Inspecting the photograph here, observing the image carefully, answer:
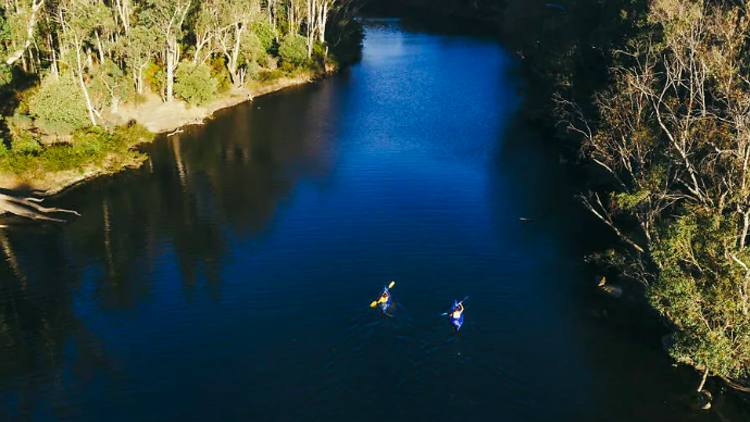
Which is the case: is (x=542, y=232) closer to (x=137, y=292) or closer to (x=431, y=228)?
(x=431, y=228)

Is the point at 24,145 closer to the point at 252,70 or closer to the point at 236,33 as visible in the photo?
the point at 236,33

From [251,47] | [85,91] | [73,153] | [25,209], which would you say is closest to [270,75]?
[251,47]

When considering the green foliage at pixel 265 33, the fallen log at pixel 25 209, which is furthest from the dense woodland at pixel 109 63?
the fallen log at pixel 25 209

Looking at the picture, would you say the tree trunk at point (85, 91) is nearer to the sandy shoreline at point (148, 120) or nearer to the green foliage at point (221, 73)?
the sandy shoreline at point (148, 120)

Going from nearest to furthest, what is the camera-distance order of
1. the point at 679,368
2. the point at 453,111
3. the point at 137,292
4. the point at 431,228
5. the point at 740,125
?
the point at 740,125, the point at 679,368, the point at 137,292, the point at 431,228, the point at 453,111

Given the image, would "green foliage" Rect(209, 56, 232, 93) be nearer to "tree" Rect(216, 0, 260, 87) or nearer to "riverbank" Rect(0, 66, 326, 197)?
"tree" Rect(216, 0, 260, 87)

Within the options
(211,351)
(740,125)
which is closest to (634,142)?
(740,125)

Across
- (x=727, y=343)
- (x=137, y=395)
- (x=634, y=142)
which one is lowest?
(x=137, y=395)
